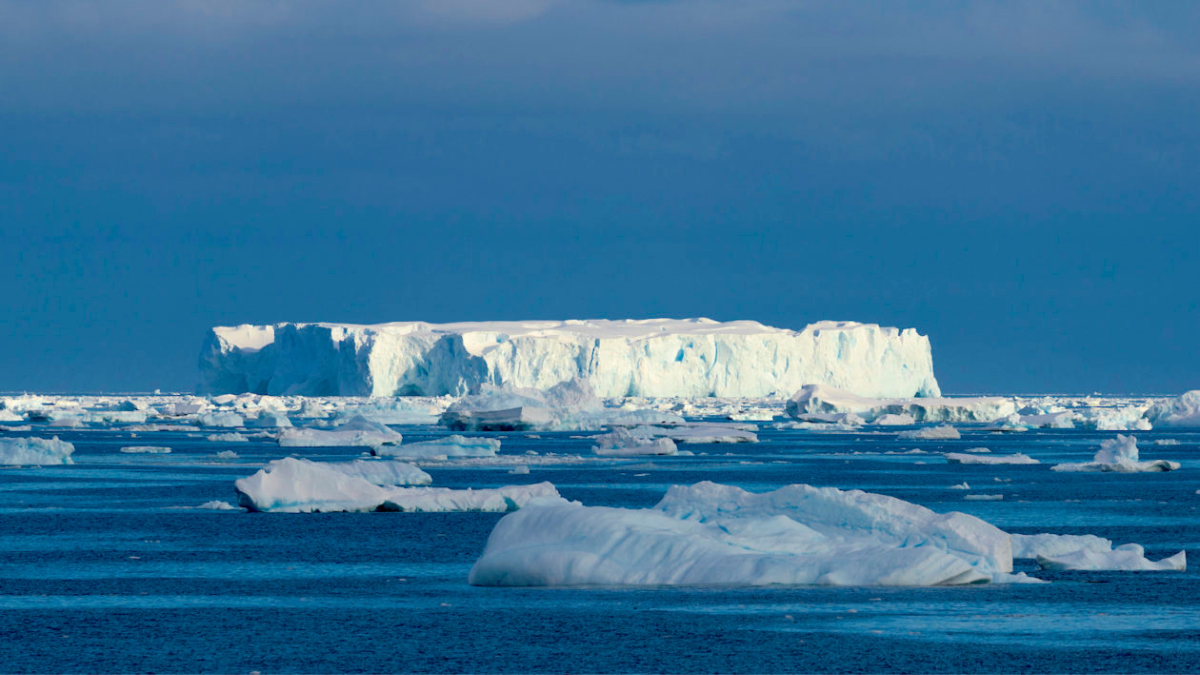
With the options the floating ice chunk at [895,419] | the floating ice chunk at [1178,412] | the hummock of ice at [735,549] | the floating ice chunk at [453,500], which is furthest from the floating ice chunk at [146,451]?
the floating ice chunk at [1178,412]

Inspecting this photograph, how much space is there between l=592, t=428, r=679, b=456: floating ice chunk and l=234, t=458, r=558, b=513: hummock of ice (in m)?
16.2

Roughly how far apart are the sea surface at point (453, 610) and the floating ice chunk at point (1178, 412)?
38465 millimetres

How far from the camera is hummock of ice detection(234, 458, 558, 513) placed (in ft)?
61.8

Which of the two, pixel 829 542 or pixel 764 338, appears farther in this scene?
pixel 764 338

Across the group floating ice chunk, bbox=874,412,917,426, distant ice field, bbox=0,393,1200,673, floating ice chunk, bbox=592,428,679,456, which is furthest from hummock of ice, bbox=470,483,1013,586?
floating ice chunk, bbox=874,412,917,426

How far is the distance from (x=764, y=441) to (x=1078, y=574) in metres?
31.5

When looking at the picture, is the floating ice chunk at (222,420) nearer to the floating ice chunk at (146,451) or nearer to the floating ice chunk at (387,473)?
the floating ice chunk at (146,451)

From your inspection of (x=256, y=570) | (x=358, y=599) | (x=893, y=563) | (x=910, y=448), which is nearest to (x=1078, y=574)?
(x=893, y=563)

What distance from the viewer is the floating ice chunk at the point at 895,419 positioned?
5891cm

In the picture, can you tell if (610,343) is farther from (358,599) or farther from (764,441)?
(358,599)

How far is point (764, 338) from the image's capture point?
74000 mm

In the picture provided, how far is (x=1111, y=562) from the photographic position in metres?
13.1

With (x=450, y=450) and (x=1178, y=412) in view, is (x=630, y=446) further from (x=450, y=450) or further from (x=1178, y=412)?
Answer: (x=1178, y=412)

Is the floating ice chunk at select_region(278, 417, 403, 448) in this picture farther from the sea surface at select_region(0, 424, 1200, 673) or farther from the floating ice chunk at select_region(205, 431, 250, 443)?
the sea surface at select_region(0, 424, 1200, 673)
